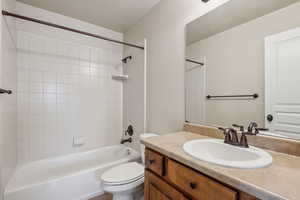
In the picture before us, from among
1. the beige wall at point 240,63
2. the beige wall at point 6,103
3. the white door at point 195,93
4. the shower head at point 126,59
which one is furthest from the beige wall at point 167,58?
the beige wall at point 6,103

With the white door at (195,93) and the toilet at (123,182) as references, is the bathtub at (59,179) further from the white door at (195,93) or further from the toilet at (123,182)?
the white door at (195,93)

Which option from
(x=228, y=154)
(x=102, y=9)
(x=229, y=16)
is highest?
(x=102, y=9)

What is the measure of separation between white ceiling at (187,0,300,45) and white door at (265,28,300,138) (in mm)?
203

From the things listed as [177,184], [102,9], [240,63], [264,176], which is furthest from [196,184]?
[102,9]

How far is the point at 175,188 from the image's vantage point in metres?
0.81

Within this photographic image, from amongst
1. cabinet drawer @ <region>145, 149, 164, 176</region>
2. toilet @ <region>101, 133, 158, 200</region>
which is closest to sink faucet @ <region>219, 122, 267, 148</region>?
cabinet drawer @ <region>145, 149, 164, 176</region>

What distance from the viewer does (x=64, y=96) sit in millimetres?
2098

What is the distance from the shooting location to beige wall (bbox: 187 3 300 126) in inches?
35.8

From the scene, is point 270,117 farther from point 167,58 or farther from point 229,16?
point 167,58

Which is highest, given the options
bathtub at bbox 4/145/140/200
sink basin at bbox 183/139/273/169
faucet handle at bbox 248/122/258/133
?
faucet handle at bbox 248/122/258/133

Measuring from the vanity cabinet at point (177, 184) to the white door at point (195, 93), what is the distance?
0.60 m

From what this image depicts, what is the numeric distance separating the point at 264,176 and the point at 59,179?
173 centimetres

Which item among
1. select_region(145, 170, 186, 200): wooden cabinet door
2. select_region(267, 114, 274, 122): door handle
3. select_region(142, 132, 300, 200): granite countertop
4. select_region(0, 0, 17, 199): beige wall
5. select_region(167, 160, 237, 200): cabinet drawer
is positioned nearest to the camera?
select_region(142, 132, 300, 200): granite countertop

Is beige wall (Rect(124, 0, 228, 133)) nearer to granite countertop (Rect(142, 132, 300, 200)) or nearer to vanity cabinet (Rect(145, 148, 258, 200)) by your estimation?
vanity cabinet (Rect(145, 148, 258, 200))
